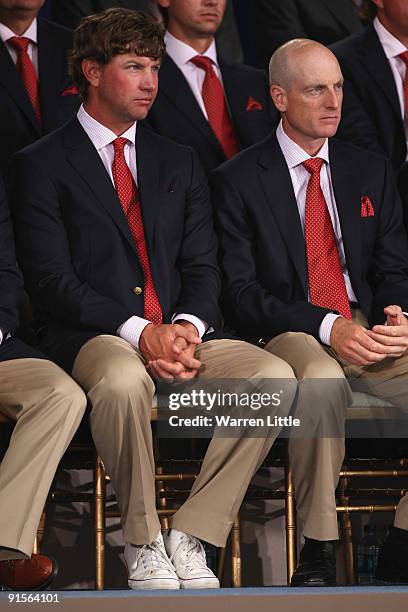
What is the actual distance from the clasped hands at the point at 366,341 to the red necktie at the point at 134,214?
45 cm

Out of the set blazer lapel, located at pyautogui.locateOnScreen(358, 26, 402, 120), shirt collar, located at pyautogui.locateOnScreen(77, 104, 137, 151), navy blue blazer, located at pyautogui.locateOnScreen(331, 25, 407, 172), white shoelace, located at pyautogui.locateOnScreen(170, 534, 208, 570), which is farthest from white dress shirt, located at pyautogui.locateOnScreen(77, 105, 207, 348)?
white shoelace, located at pyautogui.locateOnScreen(170, 534, 208, 570)

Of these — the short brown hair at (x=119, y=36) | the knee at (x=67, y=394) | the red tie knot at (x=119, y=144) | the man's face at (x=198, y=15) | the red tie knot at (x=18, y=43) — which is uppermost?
the man's face at (x=198, y=15)

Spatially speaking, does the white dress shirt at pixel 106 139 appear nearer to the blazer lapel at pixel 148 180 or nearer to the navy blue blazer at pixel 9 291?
the blazer lapel at pixel 148 180

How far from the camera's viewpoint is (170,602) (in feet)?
8.07

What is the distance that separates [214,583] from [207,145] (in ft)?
4.44

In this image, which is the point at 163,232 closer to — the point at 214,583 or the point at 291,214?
the point at 291,214

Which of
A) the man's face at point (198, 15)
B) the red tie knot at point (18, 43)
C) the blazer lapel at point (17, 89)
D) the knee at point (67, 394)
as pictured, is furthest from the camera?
the man's face at point (198, 15)

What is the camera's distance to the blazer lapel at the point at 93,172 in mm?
2934

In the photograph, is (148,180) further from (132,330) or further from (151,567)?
(151,567)

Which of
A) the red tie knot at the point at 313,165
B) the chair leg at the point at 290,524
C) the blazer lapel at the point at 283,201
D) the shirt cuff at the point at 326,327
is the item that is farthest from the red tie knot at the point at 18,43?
the chair leg at the point at 290,524

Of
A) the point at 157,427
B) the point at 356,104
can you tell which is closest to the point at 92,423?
the point at 157,427

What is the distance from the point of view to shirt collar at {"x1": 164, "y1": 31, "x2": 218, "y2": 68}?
3.50m

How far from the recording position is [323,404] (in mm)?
2699

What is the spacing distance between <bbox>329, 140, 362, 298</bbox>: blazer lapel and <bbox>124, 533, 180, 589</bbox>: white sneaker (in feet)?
3.04
